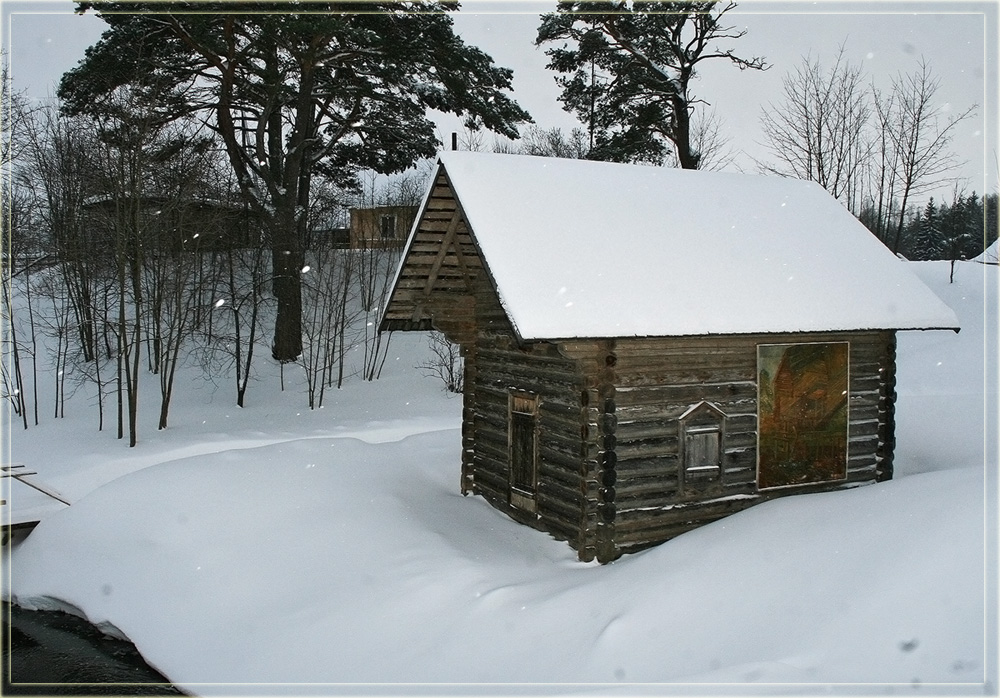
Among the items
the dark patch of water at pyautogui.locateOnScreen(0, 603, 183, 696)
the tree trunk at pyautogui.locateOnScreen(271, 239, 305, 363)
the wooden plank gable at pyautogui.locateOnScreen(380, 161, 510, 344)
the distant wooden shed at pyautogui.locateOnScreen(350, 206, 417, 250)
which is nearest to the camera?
the dark patch of water at pyautogui.locateOnScreen(0, 603, 183, 696)

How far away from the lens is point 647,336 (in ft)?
33.8

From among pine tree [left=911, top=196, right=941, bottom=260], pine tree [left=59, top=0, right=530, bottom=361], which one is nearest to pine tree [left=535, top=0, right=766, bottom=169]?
pine tree [left=59, top=0, right=530, bottom=361]

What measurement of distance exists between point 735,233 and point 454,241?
474cm

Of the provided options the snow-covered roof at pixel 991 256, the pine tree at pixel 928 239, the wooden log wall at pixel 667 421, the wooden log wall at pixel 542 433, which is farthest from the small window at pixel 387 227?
the pine tree at pixel 928 239

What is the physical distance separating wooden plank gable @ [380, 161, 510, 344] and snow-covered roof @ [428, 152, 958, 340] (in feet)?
2.75

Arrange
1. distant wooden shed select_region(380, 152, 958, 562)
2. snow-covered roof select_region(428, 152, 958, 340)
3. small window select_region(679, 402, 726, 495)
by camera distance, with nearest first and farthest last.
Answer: snow-covered roof select_region(428, 152, 958, 340)
distant wooden shed select_region(380, 152, 958, 562)
small window select_region(679, 402, 726, 495)

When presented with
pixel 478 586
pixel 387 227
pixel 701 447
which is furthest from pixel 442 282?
pixel 387 227

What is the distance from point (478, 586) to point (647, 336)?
3904 millimetres

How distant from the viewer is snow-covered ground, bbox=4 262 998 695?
6.89m

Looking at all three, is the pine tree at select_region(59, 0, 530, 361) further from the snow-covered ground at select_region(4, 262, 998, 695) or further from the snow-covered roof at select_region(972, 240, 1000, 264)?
the snow-covered roof at select_region(972, 240, 1000, 264)

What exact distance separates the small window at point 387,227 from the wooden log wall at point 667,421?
84.6 feet

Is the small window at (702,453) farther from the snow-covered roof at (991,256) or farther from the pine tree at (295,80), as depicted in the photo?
the snow-covered roof at (991,256)

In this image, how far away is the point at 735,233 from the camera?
13.0 meters

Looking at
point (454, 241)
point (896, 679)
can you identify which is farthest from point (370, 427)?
point (896, 679)
